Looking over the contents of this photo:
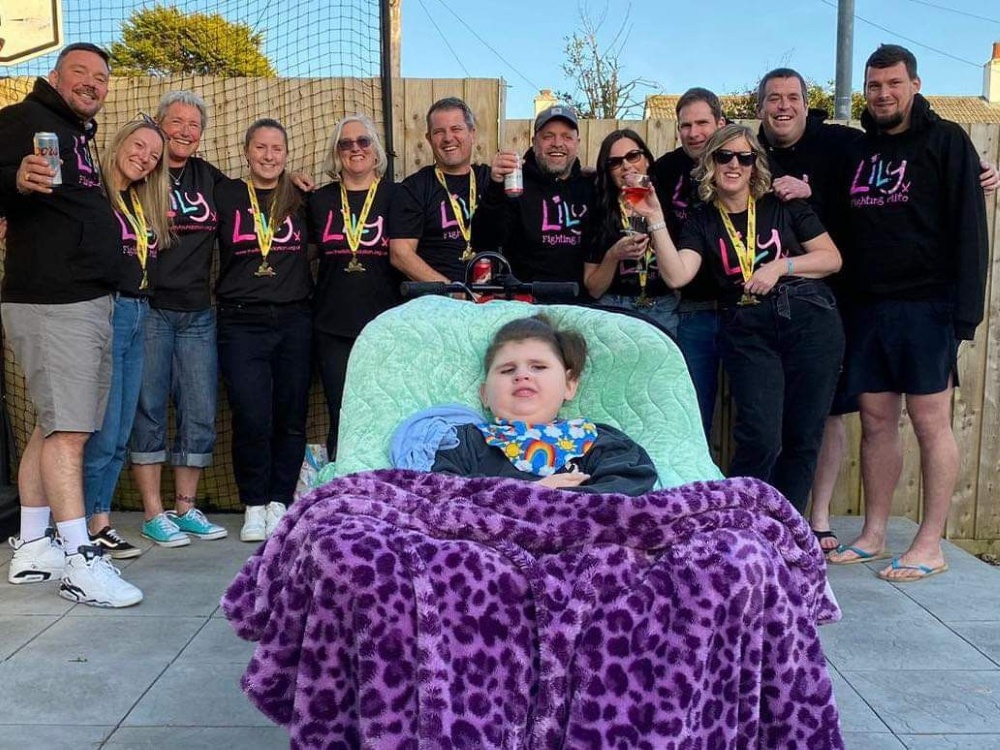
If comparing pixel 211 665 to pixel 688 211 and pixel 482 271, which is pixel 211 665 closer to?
pixel 482 271

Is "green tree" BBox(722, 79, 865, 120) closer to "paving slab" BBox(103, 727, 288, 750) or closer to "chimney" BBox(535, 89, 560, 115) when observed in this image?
"chimney" BBox(535, 89, 560, 115)

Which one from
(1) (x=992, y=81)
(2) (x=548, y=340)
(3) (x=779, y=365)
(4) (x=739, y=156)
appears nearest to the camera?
(2) (x=548, y=340)

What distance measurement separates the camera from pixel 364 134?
3.95 metres

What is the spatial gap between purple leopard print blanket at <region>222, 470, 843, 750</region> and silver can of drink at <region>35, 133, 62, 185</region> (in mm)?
1994

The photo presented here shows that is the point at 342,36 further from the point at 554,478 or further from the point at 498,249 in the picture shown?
the point at 554,478

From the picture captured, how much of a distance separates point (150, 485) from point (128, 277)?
40.1 inches

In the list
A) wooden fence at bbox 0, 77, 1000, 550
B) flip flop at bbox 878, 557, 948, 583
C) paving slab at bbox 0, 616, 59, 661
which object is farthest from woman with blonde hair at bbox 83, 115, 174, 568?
flip flop at bbox 878, 557, 948, 583

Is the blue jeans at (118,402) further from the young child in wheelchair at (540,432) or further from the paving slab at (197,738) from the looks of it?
the young child in wheelchair at (540,432)

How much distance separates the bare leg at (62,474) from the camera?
3398 mm

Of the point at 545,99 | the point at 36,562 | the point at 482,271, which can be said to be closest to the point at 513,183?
the point at 482,271

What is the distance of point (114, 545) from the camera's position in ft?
12.7

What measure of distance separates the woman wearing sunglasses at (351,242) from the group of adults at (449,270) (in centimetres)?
1

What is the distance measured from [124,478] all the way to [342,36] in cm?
248

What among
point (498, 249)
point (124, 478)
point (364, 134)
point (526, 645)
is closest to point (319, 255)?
point (364, 134)
